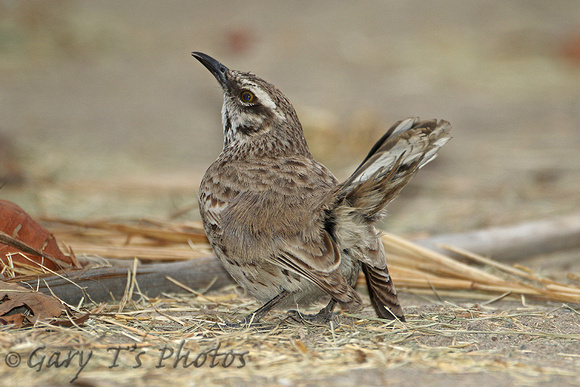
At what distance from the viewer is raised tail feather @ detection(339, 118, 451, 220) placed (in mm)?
2883

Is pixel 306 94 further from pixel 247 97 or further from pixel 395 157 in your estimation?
pixel 395 157

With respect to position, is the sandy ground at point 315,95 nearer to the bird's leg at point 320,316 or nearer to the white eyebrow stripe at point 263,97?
the bird's leg at point 320,316

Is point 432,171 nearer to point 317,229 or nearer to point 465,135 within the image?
point 465,135

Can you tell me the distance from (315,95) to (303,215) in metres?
10.2

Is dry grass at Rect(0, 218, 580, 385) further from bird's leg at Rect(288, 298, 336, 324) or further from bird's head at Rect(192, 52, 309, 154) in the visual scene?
bird's head at Rect(192, 52, 309, 154)


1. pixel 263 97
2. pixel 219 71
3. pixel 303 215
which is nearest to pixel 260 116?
pixel 263 97

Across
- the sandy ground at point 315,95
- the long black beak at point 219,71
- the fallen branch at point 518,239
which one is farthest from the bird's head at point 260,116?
the sandy ground at point 315,95

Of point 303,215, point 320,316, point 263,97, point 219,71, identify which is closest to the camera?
point 303,215

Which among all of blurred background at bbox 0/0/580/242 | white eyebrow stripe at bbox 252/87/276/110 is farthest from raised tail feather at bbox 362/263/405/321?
blurred background at bbox 0/0/580/242

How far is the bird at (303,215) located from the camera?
2.97 meters

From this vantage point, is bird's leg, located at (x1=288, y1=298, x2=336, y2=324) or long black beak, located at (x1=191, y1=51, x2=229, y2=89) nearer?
bird's leg, located at (x1=288, y1=298, x2=336, y2=324)

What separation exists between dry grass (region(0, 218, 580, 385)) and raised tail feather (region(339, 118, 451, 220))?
2.49ft

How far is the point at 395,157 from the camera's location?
291 centimetres


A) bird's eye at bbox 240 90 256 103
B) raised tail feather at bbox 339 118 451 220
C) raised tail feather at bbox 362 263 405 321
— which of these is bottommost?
raised tail feather at bbox 362 263 405 321
